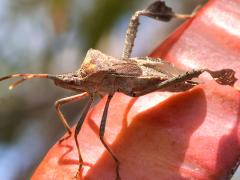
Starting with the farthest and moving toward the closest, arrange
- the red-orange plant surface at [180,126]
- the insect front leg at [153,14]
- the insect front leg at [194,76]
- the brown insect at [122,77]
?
the insect front leg at [153,14] < the brown insect at [122,77] < the insect front leg at [194,76] < the red-orange plant surface at [180,126]

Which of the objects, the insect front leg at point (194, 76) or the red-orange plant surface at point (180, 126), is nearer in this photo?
the red-orange plant surface at point (180, 126)

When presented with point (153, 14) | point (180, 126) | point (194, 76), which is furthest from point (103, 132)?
point (153, 14)

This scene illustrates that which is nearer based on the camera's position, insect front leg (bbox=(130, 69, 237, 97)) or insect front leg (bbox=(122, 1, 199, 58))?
insect front leg (bbox=(130, 69, 237, 97))

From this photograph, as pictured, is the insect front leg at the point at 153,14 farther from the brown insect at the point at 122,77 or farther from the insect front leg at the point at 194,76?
the insect front leg at the point at 194,76

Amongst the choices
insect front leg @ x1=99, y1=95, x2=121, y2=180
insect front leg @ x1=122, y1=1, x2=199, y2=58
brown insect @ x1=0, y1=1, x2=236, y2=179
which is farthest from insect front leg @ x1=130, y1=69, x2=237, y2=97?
insect front leg @ x1=122, y1=1, x2=199, y2=58

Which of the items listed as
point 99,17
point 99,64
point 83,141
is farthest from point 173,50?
point 99,17

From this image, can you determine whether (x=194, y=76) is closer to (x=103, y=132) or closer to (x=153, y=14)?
(x=103, y=132)

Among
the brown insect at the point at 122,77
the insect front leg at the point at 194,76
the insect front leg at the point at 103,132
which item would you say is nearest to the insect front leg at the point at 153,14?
the brown insect at the point at 122,77

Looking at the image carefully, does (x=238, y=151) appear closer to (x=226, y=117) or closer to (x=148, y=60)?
(x=226, y=117)

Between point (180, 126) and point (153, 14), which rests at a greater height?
point (153, 14)

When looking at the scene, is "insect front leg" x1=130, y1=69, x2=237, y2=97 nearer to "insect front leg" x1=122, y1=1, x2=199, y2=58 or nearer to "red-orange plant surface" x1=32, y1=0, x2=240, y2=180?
"red-orange plant surface" x1=32, y1=0, x2=240, y2=180

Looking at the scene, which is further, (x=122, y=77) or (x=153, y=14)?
(x=153, y=14)

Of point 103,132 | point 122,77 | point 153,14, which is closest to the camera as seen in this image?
point 103,132
